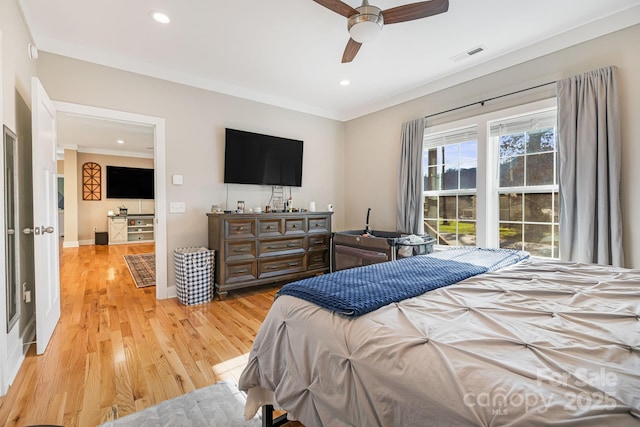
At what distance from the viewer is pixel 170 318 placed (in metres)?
2.85

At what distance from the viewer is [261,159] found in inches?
158

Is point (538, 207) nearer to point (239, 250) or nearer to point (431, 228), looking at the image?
point (431, 228)

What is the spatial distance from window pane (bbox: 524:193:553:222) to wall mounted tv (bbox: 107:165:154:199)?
28.8 feet

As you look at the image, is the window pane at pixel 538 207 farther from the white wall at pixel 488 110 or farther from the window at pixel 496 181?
the white wall at pixel 488 110

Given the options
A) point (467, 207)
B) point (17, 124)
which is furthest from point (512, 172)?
point (17, 124)

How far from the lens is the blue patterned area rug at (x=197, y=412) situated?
1.48m

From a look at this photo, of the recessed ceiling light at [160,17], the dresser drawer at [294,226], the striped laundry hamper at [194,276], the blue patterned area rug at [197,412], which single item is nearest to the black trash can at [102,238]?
the striped laundry hamper at [194,276]

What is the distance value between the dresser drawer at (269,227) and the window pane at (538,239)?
2774mm

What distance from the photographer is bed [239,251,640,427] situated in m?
0.62

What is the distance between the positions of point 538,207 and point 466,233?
79cm

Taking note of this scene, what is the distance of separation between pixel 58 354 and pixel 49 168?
1.52 m

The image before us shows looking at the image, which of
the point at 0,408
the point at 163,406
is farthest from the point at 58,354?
the point at 163,406

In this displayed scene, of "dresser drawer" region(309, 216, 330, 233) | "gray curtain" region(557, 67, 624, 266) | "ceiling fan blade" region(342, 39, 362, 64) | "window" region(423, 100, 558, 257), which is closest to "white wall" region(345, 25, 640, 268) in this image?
"gray curtain" region(557, 67, 624, 266)

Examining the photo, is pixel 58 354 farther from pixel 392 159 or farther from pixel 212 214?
pixel 392 159
